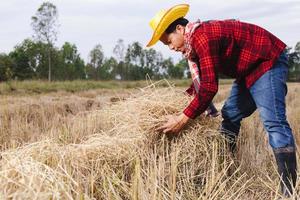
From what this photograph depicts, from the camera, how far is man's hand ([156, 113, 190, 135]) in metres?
2.64

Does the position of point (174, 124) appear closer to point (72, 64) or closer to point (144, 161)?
point (144, 161)

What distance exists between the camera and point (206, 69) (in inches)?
99.7

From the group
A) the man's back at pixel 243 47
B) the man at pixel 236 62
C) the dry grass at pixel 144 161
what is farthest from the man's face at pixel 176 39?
the dry grass at pixel 144 161

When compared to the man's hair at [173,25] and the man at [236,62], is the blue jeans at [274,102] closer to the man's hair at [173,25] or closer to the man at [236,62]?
the man at [236,62]

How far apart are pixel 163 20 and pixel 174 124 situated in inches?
25.0

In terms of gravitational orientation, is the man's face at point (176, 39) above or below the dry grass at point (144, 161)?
above

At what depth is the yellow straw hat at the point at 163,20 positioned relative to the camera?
2.62 meters

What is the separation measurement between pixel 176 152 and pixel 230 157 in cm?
55

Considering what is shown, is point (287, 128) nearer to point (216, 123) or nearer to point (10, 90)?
point (216, 123)

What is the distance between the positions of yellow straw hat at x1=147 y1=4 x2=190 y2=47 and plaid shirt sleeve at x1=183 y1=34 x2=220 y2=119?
20 centimetres

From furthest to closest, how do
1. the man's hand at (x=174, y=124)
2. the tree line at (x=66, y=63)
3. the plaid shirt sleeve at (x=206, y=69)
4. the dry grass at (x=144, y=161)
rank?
the tree line at (x=66, y=63)
the man's hand at (x=174, y=124)
the plaid shirt sleeve at (x=206, y=69)
the dry grass at (x=144, y=161)

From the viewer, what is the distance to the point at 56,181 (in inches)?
73.4

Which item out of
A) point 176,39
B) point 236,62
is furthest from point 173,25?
point 236,62

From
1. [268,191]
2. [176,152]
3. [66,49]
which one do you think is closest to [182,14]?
[176,152]
